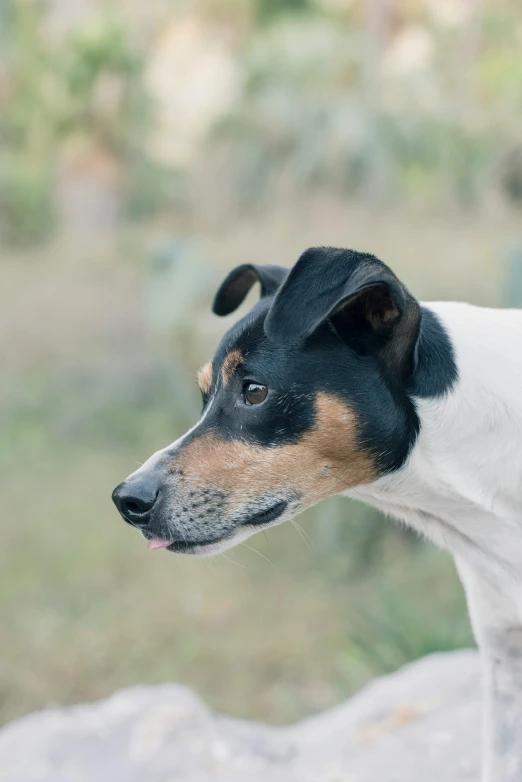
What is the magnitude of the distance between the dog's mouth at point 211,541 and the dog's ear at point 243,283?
62cm

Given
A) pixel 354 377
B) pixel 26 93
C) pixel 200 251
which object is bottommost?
pixel 200 251

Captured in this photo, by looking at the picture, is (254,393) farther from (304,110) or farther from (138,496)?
(304,110)


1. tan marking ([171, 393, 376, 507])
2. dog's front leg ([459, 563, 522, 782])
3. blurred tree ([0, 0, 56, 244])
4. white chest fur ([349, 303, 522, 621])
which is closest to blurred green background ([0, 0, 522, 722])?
blurred tree ([0, 0, 56, 244])

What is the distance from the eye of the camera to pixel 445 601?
5402mm

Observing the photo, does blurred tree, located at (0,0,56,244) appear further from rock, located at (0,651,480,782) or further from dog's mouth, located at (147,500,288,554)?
dog's mouth, located at (147,500,288,554)

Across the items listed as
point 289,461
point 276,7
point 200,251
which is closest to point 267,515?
point 289,461

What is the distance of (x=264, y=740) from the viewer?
10.4 ft

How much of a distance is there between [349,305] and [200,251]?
5644 mm

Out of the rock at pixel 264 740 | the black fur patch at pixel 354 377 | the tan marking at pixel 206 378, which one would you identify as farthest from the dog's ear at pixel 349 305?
the rock at pixel 264 740

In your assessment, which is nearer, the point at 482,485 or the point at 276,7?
the point at 482,485

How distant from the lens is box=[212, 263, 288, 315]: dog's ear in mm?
2469

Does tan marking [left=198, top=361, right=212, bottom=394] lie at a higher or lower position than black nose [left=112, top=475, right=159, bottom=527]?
higher

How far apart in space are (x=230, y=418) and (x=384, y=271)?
1.54ft

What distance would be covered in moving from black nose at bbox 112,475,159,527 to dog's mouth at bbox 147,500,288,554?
0.08m
